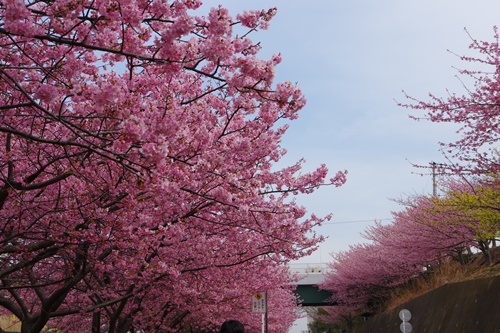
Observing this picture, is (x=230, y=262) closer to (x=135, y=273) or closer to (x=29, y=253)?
(x=135, y=273)

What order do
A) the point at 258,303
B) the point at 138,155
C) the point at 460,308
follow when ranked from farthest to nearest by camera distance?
the point at 258,303 → the point at 460,308 → the point at 138,155

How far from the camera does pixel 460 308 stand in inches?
608

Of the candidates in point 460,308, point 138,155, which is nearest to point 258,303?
point 460,308

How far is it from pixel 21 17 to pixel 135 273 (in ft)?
24.1

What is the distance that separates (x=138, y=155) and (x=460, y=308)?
12.5 metres

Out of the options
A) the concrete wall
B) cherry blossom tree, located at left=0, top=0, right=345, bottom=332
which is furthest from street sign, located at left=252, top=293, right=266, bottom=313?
the concrete wall

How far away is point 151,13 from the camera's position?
20.7 ft

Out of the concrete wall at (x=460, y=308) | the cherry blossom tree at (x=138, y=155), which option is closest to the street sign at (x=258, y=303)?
the cherry blossom tree at (x=138, y=155)

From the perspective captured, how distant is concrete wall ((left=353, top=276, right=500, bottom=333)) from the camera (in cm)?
1303

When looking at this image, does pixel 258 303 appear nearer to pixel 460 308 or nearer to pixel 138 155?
pixel 460 308

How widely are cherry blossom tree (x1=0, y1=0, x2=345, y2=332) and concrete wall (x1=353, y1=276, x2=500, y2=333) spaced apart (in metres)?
4.24

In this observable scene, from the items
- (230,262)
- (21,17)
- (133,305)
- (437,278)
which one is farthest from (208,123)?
(437,278)

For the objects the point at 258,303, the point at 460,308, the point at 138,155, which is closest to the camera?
the point at 138,155

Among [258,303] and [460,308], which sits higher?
[258,303]
